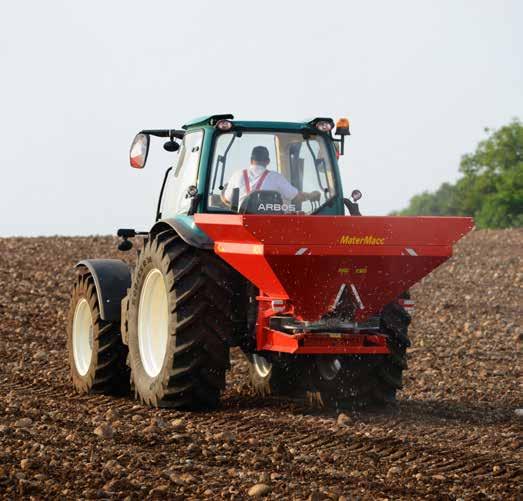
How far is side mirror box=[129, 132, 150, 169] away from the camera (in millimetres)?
8539

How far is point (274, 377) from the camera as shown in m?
9.44

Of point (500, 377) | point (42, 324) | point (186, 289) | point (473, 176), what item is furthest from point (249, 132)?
point (473, 176)

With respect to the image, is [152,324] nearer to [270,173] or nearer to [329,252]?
[270,173]

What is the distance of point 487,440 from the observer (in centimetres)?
749

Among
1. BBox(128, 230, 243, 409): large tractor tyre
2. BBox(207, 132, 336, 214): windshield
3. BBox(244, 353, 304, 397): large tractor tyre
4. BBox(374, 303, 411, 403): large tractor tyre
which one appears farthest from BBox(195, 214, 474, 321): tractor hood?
BBox(244, 353, 304, 397): large tractor tyre

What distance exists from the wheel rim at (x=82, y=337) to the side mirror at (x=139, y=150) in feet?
5.73

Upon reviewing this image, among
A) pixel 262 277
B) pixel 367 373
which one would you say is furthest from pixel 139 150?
pixel 367 373

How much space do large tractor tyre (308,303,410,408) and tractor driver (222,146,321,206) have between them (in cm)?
121

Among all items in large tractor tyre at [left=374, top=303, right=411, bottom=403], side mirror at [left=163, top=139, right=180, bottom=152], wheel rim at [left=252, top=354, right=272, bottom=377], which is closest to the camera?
large tractor tyre at [left=374, top=303, right=411, bottom=403]

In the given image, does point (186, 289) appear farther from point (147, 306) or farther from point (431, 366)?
point (431, 366)

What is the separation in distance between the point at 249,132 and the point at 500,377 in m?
4.55

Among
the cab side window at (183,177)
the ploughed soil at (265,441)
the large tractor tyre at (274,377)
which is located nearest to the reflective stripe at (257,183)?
the cab side window at (183,177)

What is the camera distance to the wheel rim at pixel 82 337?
9.80m

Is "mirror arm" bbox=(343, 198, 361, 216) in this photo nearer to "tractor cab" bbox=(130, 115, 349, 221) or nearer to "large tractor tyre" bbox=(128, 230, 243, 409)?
"tractor cab" bbox=(130, 115, 349, 221)
